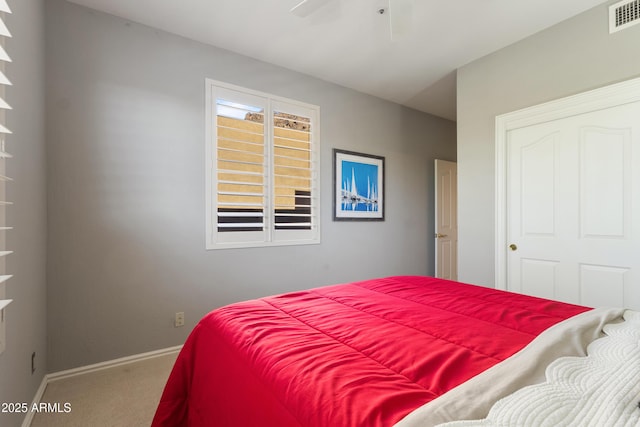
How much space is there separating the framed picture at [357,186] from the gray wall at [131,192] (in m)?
0.77

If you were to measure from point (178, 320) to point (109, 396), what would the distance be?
705 millimetres

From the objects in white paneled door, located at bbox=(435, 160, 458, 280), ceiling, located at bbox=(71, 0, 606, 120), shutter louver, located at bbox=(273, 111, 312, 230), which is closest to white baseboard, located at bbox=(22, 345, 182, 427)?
shutter louver, located at bbox=(273, 111, 312, 230)

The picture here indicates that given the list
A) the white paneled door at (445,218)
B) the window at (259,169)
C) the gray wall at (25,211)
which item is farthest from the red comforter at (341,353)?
the white paneled door at (445,218)

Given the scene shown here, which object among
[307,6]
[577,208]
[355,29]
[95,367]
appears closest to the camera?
[307,6]

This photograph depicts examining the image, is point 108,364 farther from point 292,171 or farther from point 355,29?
point 355,29

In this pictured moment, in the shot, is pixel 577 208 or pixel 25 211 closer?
pixel 25 211

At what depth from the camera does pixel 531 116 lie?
2613mm

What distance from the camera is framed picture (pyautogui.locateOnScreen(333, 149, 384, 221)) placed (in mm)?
3523

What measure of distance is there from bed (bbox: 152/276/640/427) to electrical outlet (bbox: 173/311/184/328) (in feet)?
4.09

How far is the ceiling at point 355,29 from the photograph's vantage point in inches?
89.3

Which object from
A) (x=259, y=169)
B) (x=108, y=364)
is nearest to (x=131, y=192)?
(x=259, y=169)

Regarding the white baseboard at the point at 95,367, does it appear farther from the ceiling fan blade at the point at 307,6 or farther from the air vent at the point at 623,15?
the air vent at the point at 623,15

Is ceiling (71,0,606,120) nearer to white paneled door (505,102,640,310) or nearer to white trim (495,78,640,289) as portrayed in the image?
white trim (495,78,640,289)

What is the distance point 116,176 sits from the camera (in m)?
2.34
